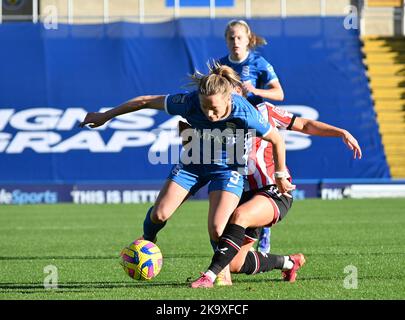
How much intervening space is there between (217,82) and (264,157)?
1051 millimetres

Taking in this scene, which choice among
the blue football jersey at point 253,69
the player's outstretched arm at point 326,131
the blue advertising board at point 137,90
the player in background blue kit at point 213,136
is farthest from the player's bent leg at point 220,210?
the blue advertising board at point 137,90

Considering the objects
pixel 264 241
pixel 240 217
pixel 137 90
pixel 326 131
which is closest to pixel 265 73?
pixel 264 241

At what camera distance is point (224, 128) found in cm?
726

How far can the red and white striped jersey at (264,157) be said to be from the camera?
7.73 metres

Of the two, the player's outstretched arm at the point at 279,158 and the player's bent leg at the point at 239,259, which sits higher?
the player's outstretched arm at the point at 279,158

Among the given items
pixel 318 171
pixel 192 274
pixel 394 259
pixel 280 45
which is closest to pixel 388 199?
pixel 318 171

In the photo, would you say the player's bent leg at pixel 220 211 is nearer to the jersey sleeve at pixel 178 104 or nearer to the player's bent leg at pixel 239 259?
the player's bent leg at pixel 239 259

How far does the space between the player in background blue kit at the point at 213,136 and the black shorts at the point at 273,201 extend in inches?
9.0

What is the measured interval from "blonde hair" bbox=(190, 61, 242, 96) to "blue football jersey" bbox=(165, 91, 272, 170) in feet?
0.41

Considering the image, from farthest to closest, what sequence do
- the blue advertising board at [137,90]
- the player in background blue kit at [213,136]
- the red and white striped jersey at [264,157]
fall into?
the blue advertising board at [137,90], the red and white striped jersey at [264,157], the player in background blue kit at [213,136]

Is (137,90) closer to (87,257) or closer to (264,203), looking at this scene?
(87,257)

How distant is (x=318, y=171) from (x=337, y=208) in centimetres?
336

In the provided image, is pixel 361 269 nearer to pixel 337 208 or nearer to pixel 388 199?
pixel 337 208

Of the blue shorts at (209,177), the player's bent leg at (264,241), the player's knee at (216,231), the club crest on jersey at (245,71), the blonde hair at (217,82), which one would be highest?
the blonde hair at (217,82)
